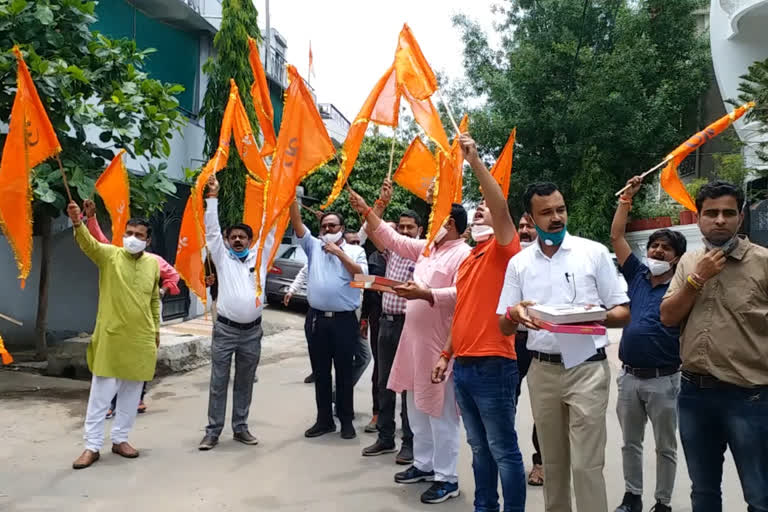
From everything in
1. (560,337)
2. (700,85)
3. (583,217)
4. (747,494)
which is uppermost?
(700,85)

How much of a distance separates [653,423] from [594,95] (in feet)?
59.6

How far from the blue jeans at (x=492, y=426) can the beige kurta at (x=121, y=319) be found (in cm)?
276

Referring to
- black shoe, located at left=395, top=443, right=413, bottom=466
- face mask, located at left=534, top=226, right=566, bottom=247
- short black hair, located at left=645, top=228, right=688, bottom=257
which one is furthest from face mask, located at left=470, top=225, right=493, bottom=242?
black shoe, located at left=395, top=443, right=413, bottom=466

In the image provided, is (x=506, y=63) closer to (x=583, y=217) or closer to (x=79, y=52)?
(x=583, y=217)

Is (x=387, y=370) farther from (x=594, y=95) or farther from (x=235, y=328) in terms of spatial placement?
(x=594, y=95)

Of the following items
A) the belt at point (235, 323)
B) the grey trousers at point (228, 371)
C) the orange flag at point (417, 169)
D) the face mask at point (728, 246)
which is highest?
the orange flag at point (417, 169)

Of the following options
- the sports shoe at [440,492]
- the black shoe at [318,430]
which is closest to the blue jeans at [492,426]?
the sports shoe at [440,492]

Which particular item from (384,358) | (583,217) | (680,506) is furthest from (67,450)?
(583,217)

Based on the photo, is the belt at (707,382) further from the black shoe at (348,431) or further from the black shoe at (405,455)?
the black shoe at (348,431)

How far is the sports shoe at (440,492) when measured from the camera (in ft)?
14.5

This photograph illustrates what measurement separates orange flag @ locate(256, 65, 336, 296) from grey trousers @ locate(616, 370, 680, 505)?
274 centimetres

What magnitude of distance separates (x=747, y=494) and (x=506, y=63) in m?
24.2

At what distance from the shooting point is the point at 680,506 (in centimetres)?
437

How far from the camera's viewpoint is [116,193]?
625cm
